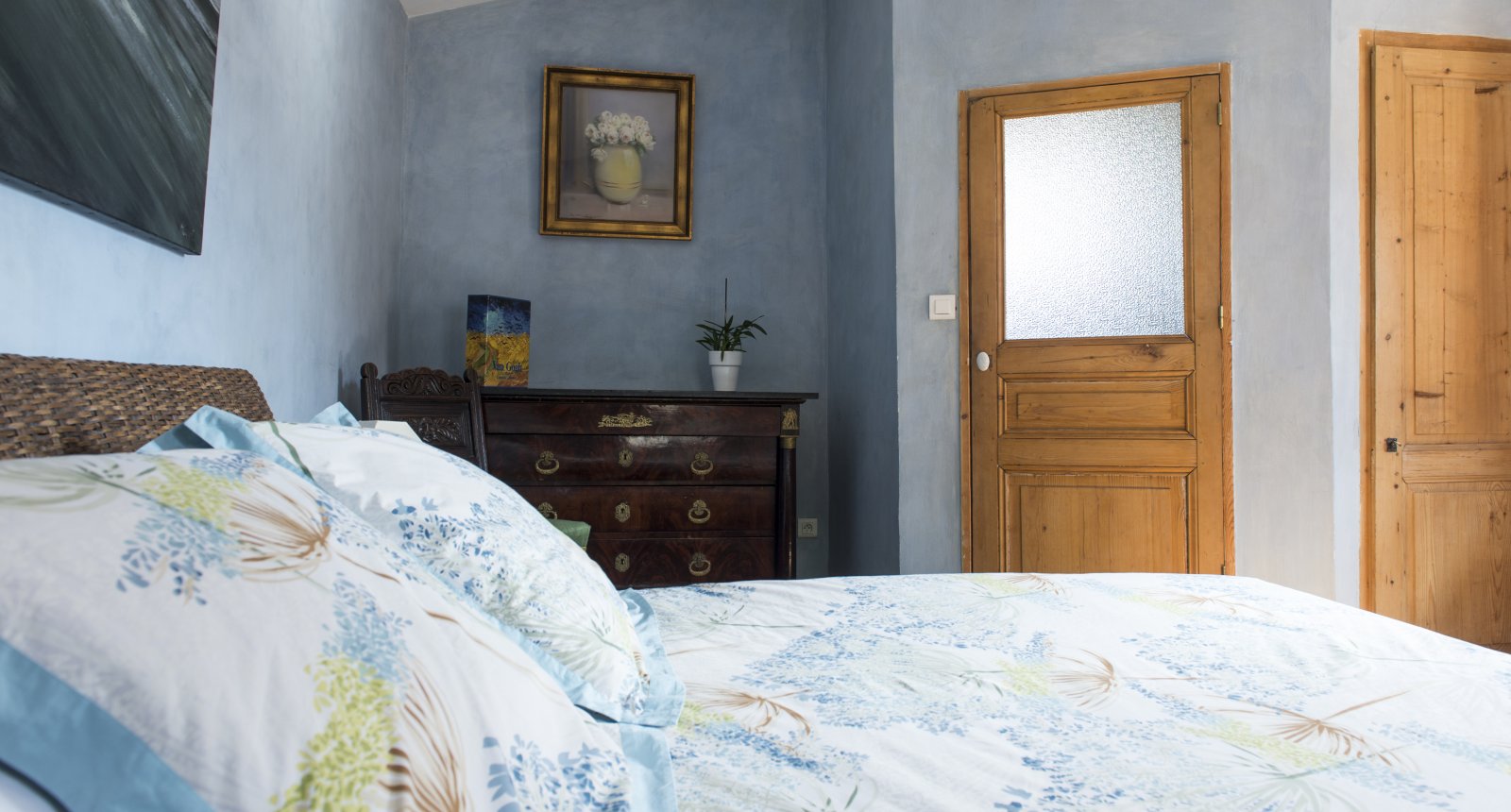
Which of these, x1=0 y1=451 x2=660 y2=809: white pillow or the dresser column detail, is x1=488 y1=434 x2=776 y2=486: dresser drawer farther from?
x1=0 y1=451 x2=660 y2=809: white pillow

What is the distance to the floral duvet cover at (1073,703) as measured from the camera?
746 millimetres

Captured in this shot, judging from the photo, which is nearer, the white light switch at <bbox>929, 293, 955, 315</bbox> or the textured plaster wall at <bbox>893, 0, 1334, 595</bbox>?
the textured plaster wall at <bbox>893, 0, 1334, 595</bbox>

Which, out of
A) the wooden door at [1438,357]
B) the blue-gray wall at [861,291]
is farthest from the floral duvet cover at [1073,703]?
the wooden door at [1438,357]

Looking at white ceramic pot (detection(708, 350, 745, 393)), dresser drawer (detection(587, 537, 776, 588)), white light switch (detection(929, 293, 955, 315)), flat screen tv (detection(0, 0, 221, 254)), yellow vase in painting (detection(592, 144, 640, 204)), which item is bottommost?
dresser drawer (detection(587, 537, 776, 588))

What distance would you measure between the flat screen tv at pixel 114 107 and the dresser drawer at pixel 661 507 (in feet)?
4.89

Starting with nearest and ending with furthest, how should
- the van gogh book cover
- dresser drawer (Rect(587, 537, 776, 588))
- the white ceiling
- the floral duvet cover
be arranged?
1. the floral duvet cover
2. dresser drawer (Rect(587, 537, 776, 588))
3. the van gogh book cover
4. the white ceiling

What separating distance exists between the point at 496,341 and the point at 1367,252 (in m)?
2.99

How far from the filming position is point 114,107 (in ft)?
4.11

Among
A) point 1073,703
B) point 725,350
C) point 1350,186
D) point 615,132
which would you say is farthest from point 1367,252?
point 615,132

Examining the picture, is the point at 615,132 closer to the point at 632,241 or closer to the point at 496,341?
the point at 632,241

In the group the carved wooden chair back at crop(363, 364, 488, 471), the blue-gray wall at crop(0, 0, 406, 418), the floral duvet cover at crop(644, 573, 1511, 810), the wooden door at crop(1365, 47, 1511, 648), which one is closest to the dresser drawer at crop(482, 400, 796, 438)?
the carved wooden chair back at crop(363, 364, 488, 471)

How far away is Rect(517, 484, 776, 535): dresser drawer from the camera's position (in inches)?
111

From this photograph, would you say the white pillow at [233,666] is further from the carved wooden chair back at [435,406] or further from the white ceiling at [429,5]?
the white ceiling at [429,5]

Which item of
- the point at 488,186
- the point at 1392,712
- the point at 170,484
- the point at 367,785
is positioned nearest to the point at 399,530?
the point at 170,484
